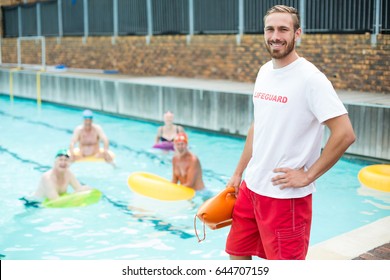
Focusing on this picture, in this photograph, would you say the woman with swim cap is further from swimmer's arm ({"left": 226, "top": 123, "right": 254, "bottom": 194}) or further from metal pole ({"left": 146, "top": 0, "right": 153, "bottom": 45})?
metal pole ({"left": 146, "top": 0, "right": 153, "bottom": 45})

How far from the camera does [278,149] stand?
9.55 feet

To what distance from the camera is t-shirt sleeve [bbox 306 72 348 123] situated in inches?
108

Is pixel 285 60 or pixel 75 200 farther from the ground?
pixel 285 60

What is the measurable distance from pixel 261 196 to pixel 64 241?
4.06 metres

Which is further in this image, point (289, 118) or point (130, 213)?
point (130, 213)

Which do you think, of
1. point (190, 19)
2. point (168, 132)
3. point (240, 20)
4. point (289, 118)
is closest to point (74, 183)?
point (168, 132)

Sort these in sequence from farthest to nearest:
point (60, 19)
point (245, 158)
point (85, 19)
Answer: point (60, 19), point (85, 19), point (245, 158)

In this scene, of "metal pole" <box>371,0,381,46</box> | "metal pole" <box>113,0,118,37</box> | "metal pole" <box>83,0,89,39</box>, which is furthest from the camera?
"metal pole" <box>83,0,89,39</box>

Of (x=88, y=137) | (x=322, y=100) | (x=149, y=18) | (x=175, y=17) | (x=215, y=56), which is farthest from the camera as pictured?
(x=149, y=18)

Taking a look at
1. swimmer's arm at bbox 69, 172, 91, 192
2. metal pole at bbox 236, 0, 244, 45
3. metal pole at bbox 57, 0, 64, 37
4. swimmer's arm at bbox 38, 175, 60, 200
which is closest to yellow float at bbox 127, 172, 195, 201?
swimmer's arm at bbox 69, 172, 91, 192

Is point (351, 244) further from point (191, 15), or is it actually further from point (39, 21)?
point (39, 21)

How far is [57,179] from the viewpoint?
7.69 metres

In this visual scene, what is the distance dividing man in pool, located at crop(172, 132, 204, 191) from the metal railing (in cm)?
645

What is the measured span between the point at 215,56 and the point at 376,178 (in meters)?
9.34
